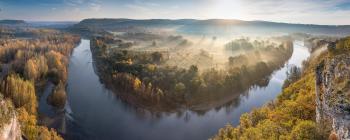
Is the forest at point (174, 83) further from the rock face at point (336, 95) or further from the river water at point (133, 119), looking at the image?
the rock face at point (336, 95)

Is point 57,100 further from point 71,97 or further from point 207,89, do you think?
point 207,89

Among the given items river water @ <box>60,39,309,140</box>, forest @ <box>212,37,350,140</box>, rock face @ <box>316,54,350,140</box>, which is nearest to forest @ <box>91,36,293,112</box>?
river water @ <box>60,39,309,140</box>

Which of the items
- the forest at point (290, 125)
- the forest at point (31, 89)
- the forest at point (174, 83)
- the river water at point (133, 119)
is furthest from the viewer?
the forest at point (174, 83)

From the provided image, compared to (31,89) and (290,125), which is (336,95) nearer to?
(290,125)

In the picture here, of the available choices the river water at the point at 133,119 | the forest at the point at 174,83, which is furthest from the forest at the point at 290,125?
the forest at the point at 174,83

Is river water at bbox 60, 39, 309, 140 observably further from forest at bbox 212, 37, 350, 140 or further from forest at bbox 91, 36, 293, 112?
forest at bbox 212, 37, 350, 140

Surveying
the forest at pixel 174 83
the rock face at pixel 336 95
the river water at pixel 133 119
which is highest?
the rock face at pixel 336 95

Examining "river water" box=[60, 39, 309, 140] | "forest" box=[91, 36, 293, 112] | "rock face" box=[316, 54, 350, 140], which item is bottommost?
"river water" box=[60, 39, 309, 140]
